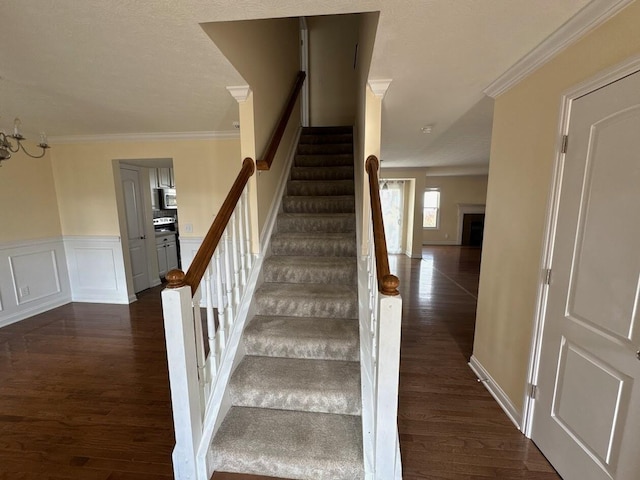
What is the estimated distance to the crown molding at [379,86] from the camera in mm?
1871

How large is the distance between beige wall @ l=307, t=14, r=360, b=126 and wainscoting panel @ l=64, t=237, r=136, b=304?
3.67m

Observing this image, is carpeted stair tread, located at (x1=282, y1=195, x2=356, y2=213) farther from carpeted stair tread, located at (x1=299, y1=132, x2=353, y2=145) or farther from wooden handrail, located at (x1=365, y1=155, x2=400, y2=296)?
carpeted stair tread, located at (x1=299, y1=132, x2=353, y2=145)

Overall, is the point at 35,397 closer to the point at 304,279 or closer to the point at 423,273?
the point at 304,279

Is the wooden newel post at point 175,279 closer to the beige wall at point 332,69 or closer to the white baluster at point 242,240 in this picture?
the white baluster at point 242,240

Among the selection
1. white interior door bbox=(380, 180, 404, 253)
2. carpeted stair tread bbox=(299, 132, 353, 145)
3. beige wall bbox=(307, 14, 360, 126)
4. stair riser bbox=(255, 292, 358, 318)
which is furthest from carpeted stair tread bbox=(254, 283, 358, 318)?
white interior door bbox=(380, 180, 404, 253)

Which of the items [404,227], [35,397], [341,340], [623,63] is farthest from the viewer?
[404,227]

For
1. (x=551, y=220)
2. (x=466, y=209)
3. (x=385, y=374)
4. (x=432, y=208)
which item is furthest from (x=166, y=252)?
(x=466, y=209)

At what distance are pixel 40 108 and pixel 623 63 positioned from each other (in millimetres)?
3963

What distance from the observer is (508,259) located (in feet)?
6.19

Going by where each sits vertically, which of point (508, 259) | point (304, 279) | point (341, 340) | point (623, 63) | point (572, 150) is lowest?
point (341, 340)

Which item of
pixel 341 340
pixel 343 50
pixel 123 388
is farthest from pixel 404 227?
pixel 123 388

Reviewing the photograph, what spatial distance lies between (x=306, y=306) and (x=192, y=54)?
174cm

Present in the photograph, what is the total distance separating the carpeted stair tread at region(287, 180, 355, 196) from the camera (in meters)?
3.06

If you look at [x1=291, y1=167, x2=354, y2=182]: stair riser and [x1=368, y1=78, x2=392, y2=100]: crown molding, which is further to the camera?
[x1=291, y1=167, x2=354, y2=182]: stair riser
